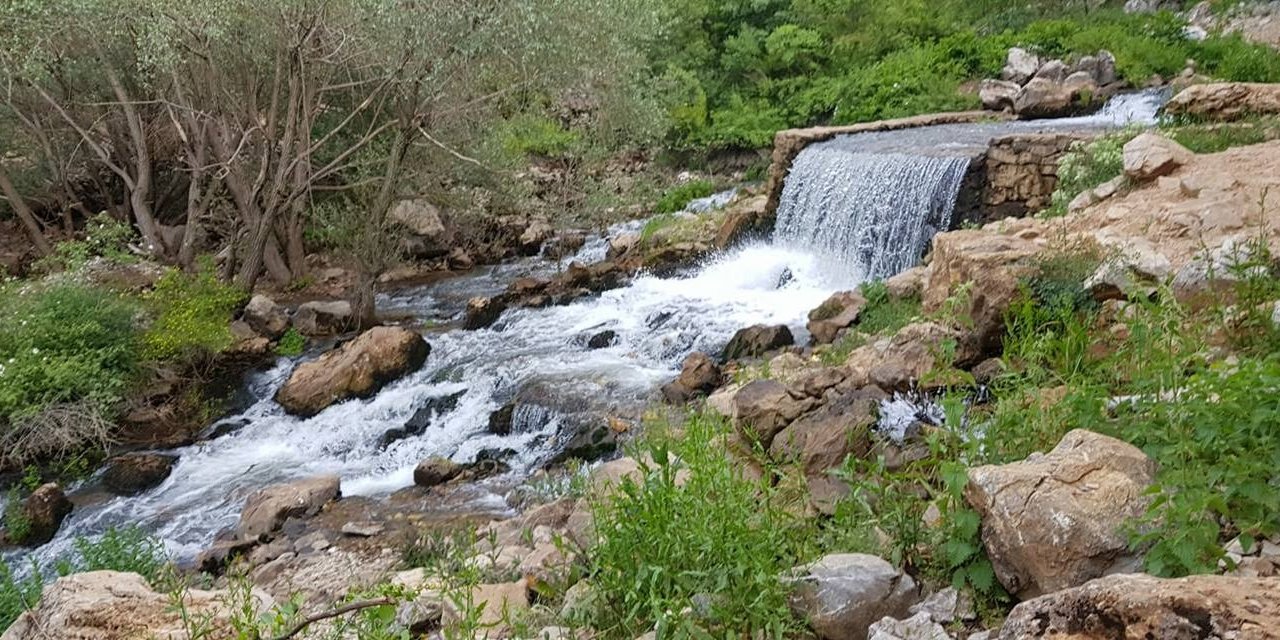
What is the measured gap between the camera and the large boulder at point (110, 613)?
116 inches

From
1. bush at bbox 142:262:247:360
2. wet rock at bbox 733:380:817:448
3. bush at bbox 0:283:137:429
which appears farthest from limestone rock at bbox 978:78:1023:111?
bush at bbox 0:283:137:429

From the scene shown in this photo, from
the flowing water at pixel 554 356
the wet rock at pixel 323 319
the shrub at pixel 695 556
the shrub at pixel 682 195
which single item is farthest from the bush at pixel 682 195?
the shrub at pixel 695 556

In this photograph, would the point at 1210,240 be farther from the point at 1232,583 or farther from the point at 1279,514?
the point at 1232,583

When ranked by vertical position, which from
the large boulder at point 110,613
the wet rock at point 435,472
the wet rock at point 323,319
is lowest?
the wet rock at point 435,472

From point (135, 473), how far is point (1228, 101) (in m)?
11.7

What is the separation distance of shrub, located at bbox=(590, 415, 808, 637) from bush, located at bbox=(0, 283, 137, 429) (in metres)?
7.53

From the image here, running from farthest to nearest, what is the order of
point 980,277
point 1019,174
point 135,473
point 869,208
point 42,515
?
point 869,208 → point 1019,174 → point 135,473 → point 42,515 → point 980,277

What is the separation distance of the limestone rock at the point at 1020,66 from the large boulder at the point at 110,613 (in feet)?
51.1

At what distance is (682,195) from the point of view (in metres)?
17.1

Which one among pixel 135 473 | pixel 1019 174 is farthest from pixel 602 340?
pixel 1019 174

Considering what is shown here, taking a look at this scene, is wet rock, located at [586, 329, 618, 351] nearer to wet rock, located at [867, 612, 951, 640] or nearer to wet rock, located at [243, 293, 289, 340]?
wet rock, located at [243, 293, 289, 340]

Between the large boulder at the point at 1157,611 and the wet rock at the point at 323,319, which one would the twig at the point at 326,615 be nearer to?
the large boulder at the point at 1157,611

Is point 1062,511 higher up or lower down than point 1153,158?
lower down

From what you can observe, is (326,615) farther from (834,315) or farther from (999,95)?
(999,95)
